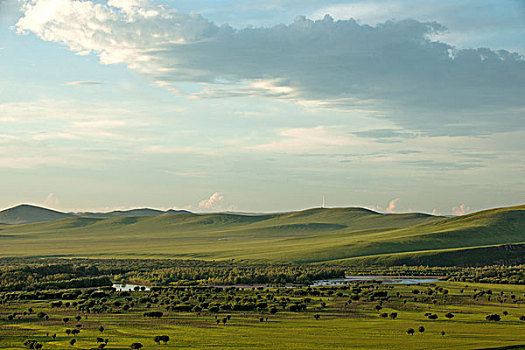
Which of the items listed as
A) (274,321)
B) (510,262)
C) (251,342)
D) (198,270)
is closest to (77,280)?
(198,270)

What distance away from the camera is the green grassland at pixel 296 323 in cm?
5028

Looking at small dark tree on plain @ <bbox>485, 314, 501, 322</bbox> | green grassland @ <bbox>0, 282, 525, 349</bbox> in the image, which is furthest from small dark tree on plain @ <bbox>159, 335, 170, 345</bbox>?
small dark tree on plain @ <bbox>485, 314, 501, 322</bbox>

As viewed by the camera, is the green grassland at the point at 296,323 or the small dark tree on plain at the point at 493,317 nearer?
the green grassland at the point at 296,323

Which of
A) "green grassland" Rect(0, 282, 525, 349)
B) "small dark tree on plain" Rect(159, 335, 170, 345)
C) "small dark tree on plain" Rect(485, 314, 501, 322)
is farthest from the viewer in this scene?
"small dark tree on plain" Rect(485, 314, 501, 322)

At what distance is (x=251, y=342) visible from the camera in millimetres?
50719

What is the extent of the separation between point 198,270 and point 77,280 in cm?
Answer: 2504

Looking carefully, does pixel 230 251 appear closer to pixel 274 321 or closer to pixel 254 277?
pixel 254 277

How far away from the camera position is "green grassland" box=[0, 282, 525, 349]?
50.3 meters

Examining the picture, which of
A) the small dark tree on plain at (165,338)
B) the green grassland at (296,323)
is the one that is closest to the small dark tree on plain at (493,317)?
the green grassland at (296,323)

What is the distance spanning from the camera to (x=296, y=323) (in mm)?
61219

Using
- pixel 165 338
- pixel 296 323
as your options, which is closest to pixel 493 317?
pixel 296 323

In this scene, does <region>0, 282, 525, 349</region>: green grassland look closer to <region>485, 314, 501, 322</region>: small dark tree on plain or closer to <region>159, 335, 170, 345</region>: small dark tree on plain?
<region>485, 314, 501, 322</region>: small dark tree on plain

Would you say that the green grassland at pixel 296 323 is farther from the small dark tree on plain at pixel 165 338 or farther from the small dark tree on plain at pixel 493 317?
the small dark tree on plain at pixel 165 338

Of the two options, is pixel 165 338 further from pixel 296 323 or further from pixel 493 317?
pixel 493 317
